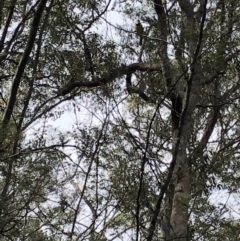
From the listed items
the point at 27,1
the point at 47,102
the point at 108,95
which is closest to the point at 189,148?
the point at 108,95

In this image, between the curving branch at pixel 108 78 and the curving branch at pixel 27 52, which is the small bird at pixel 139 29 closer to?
the curving branch at pixel 108 78

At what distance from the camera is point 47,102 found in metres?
5.19

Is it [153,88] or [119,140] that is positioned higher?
[153,88]

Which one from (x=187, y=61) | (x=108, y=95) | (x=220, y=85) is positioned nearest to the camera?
(x=187, y=61)

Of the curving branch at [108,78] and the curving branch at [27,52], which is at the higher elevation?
the curving branch at [108,78]

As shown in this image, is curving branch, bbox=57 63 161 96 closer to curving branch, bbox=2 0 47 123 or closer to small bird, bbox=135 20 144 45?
small bird, bbox=135 20 144 45

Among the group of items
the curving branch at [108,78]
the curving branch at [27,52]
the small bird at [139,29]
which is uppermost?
the small bird at [139,29]

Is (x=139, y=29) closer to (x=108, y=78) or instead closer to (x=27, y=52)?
(x=108, y=78)

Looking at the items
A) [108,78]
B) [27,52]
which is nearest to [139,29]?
[108,78]

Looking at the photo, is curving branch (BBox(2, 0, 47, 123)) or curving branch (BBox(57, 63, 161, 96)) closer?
curving branch (BBox(2, 0, 47, 123))

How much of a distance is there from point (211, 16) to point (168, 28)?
37cm

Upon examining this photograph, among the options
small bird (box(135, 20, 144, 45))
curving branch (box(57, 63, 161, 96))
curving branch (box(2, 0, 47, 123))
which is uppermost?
small bird (box(135, 20, 144, 45))

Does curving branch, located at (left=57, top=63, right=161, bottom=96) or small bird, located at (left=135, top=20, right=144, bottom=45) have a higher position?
small bird, located at (left=135, top=20, right=144, bottom=45)

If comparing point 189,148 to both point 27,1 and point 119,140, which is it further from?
point 27,1
